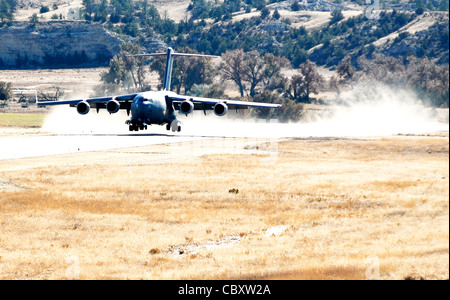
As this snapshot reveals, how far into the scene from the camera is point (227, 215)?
3997 cm

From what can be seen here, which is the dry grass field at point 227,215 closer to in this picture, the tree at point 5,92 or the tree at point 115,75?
the tree at point 5,92

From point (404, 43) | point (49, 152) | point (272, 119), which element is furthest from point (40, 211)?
point (404, 43)

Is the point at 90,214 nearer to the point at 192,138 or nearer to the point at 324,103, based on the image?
the point at 192,138

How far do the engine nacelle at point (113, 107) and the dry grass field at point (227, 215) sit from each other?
9.69 meters

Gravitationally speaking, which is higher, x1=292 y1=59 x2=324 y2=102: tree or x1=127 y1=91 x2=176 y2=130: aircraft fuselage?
x1=127 y1=91 x2=176 y2=130: aircraft fuselage

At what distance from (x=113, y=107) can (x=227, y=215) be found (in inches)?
1419

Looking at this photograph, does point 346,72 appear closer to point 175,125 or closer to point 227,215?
point 175,125

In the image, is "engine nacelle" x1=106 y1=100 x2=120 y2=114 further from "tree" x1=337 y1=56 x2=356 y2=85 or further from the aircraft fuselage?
"tree" x1=337 y1=56 x2=356 y2=85

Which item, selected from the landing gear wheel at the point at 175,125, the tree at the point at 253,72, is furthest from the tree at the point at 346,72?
the landing gear wheel at the point at 175,125

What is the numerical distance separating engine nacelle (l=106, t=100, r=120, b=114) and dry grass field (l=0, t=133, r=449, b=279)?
381 inches

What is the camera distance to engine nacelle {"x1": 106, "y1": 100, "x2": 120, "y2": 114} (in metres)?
72.8

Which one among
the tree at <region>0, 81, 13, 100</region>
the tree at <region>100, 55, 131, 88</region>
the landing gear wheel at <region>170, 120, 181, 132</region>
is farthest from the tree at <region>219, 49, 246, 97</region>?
the landing gear wheel at <region>170, 120, 181, 132</region>

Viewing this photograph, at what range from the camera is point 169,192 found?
154 feet

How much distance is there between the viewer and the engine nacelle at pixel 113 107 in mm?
72812
